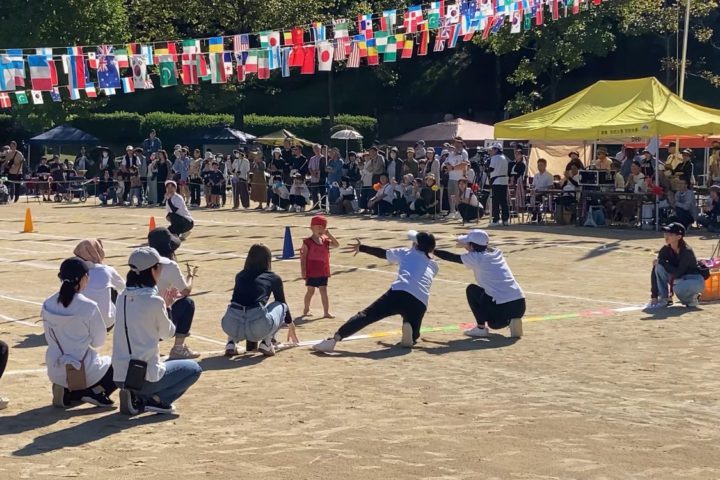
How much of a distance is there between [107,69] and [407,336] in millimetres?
18838

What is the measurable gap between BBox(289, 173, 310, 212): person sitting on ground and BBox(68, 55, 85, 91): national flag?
6.86 meters

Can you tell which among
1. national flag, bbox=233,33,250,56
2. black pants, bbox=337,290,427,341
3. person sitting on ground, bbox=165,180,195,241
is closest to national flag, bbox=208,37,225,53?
national flag, bbox=233,33,250,56

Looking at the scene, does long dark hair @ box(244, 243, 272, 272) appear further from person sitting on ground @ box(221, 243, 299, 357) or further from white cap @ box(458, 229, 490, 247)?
white cap @ box(458, 229, 490, 247)

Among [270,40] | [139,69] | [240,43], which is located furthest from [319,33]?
[139,69]

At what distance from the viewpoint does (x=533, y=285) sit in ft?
61.2

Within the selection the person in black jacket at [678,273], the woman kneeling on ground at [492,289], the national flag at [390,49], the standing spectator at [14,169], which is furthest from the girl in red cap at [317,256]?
the standing spectator at [14,169]

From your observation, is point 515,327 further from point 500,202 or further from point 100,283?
point 500,202

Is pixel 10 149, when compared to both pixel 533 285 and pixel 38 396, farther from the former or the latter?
pixel 38 396

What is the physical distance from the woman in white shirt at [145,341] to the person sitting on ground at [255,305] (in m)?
2.39

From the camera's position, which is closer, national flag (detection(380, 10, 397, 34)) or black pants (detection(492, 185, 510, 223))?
black pants (detection(492, 185, 510, 223))

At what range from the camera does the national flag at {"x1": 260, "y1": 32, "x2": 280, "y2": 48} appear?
29.9 metres

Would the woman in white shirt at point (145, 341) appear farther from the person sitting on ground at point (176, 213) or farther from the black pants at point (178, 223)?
the black pants at point (178, 223)

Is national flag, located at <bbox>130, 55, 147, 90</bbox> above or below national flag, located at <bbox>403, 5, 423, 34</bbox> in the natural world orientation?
below

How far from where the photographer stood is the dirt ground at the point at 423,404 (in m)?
8.35
